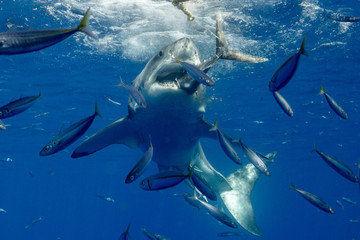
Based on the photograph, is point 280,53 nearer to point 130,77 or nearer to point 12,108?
point 130,77

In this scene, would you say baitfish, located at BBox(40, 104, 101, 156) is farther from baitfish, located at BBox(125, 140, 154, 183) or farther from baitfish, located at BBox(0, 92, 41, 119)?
baitfish, located at BBox(125, 140, 154, 183)

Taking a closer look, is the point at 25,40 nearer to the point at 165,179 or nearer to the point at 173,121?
the point at 165,179

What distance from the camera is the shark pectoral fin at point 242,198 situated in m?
6.75

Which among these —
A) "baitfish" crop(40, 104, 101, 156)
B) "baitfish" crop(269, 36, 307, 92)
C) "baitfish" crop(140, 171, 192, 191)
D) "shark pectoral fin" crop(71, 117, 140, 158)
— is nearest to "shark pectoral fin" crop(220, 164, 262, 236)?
"shark pectoral fin" crop(71, 117, 140, 158)

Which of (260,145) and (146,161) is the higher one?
(146,161)

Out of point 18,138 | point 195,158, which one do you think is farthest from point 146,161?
point 18,138

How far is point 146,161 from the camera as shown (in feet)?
11.3

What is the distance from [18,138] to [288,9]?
29640mm

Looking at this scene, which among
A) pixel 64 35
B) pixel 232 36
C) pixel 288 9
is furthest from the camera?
pixel 232 36

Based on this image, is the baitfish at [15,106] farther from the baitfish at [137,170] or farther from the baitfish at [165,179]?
the baitfish at [165,179]

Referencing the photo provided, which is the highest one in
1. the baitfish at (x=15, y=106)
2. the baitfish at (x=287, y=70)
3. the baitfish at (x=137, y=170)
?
the baitfish at (x=287, y=70)

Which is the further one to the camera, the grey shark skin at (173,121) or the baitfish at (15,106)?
the grey shark skin at (173,121)

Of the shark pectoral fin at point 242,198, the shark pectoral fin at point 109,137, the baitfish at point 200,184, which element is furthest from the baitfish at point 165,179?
the shark pectoral fin at point 242,198

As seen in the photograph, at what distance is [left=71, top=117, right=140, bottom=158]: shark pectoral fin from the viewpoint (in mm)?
5203
